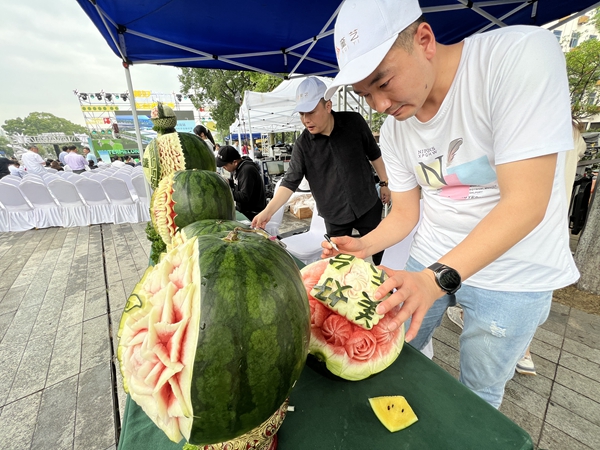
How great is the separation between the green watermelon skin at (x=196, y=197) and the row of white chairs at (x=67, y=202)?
6217 millimetres

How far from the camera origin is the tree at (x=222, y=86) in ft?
62.4

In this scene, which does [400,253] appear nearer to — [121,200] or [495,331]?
[495,331]

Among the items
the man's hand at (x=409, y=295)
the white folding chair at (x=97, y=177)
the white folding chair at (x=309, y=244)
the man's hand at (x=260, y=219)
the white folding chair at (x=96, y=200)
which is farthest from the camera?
the white folding chair at (x=97, y=177)

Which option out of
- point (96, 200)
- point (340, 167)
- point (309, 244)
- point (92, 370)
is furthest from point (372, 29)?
point (96, 200)

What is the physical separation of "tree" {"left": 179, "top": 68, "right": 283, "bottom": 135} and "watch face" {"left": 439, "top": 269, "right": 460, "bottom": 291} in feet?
62.2

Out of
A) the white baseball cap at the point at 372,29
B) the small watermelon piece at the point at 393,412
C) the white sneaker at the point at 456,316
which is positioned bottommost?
the white sneaker at the point at 456,316

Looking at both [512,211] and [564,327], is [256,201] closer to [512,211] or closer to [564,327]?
[512,211]

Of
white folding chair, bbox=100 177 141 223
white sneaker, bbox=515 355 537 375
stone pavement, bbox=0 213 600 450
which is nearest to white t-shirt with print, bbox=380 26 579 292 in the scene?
stone pavement, bbox=0 213 600 450

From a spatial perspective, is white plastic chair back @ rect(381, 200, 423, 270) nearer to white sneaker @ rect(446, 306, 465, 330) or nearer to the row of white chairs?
white sneaker @ rect(446, 306, 465, 330)

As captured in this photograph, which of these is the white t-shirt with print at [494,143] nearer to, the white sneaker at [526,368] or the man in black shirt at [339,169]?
the man in black shirt at [339,169]

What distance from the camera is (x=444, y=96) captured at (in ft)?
3.72

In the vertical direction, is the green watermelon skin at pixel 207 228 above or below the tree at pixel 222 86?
below

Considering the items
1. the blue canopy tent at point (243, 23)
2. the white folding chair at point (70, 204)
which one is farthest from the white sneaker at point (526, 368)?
the white folding chair at point (70, 204)

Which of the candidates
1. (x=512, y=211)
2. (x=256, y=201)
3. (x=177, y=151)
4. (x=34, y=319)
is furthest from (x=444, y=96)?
(x=34, y=319)
